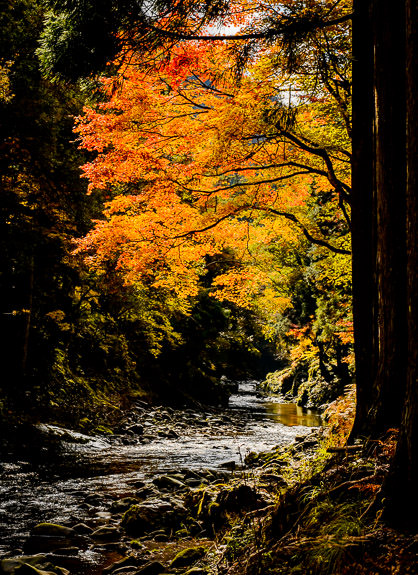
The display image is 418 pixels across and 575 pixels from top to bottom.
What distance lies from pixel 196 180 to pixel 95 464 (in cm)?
552

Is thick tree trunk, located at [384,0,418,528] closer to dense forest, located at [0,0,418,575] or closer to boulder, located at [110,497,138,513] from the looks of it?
dense forest, located at [0,0,418,575]

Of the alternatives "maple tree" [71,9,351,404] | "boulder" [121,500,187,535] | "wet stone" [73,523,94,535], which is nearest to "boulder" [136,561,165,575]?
"boulder" [121,500,187,535]

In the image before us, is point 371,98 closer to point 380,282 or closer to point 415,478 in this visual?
point 380,282

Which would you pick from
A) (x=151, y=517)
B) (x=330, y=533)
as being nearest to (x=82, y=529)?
(x=151, y=517)

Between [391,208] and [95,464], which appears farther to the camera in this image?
[95,464]

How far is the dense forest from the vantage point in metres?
3.68

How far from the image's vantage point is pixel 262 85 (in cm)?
569

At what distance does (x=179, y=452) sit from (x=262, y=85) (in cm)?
739

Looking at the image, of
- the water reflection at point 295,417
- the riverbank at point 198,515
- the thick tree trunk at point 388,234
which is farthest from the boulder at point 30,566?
the water reflection at point 295,417

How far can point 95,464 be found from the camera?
754cm

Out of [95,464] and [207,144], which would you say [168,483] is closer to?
[95,464]

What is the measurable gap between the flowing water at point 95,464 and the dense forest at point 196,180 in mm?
1299

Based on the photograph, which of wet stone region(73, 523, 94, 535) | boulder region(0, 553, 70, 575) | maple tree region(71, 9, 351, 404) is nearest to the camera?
boulder region(0, 553, 70, 575)

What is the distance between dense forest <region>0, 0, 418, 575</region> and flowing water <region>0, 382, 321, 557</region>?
1.30 metres
